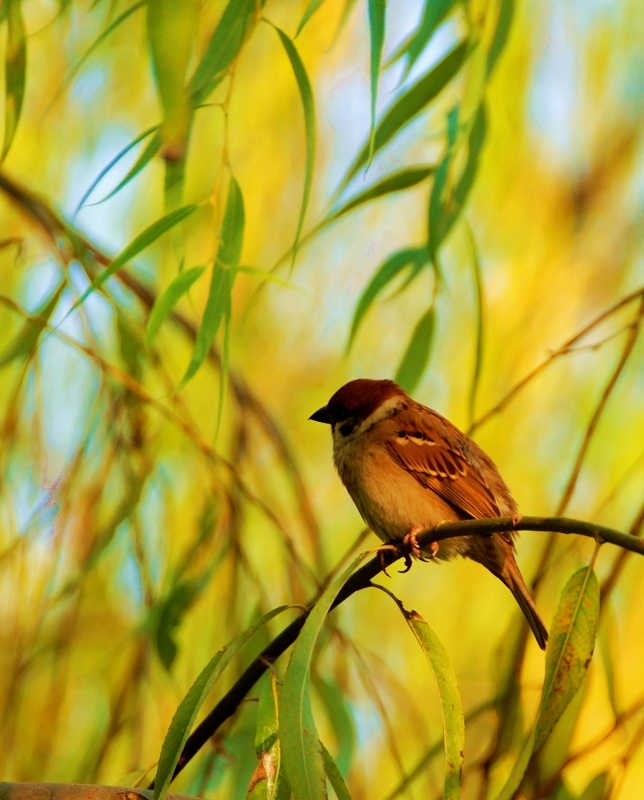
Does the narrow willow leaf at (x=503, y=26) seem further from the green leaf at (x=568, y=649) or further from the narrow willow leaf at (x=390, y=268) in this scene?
the green leaf at (x=568, y=649)

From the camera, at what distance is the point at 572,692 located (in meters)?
1.02

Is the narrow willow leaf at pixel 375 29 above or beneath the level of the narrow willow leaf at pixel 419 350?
above

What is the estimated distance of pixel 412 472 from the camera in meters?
2.16

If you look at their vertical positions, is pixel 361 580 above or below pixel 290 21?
below

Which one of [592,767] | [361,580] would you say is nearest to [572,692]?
[361,580]

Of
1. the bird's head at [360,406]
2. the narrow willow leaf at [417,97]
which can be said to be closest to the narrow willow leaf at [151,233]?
the narrow willow leaf at [417,97]

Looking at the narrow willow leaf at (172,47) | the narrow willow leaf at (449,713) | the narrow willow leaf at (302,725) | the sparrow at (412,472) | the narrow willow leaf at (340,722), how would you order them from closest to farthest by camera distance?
the narrow willow leaf at (302,725) → the narrow willow leaf at (449,713) → the narrow willow leaf at (172,47) → the narrow willow leaf at (340,722) → the sparrow at (412,472)

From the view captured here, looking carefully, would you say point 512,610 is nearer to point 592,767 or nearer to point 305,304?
point 592,767

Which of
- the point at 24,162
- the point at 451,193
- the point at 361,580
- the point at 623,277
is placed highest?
the point at 24,162

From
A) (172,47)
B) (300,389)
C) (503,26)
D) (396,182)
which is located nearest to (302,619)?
(172,47)

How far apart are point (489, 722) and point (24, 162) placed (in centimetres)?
166

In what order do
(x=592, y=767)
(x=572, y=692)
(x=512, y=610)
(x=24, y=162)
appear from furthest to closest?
(x=24, y=162), (x=512, y=610), (x=592, y=767), (x=572, y=692)

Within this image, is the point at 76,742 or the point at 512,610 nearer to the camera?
the point at 76,742

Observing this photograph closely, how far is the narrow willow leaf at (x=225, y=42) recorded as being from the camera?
4.46 feet
